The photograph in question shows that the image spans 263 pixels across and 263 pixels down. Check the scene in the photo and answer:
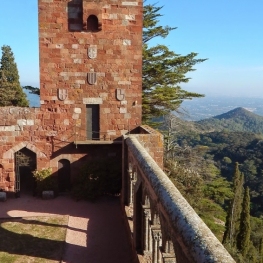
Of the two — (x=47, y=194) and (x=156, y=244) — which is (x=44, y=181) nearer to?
(x=47, y=194)

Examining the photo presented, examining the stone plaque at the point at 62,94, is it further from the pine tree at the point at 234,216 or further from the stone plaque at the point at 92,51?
the pine tree at the point at 234,216

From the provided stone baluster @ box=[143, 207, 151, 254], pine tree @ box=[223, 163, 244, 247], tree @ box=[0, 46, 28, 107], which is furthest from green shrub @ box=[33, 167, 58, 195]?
pine tree @ box=[223, 163, 244, 247]

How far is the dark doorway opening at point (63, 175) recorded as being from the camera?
11.6m

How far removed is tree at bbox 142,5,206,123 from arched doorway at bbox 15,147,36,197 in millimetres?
7695

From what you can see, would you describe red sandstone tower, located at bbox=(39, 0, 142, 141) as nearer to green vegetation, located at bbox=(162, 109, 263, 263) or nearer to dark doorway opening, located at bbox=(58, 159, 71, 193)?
dark doorway opening, located at bbox=(58, 159, 71, 193)

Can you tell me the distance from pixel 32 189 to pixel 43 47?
5.15 m

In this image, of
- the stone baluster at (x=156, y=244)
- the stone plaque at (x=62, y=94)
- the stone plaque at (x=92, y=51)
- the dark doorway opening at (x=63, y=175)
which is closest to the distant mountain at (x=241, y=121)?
the dark doorway opening at (x=63, y=175)

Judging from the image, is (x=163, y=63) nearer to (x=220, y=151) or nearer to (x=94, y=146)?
(x=94, y=146)

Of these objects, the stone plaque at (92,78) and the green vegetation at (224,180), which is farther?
the green vegetation at (224,180)

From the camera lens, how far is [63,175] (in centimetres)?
1167

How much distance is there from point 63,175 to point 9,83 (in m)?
16.1

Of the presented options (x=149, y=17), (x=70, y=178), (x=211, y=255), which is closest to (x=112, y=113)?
(x=70, y=178)

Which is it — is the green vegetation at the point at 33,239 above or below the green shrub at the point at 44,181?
below

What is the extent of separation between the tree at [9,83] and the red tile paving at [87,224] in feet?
47.9
